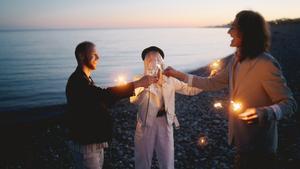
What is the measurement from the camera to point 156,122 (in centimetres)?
805

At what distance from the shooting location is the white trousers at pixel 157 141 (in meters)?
8.06

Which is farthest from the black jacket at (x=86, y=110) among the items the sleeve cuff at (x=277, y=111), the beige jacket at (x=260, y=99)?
the sleeve cuff at (x=277, y=111)

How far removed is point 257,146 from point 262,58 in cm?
136

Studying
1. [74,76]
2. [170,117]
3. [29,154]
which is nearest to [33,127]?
[29,154]

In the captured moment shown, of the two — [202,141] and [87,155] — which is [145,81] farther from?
[202,141]

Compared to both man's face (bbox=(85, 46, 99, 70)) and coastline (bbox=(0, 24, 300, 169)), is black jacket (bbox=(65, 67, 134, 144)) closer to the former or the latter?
man's face (bbox=(85, 46, 99, 70))

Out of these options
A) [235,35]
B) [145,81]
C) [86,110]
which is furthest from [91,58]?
[235,35]

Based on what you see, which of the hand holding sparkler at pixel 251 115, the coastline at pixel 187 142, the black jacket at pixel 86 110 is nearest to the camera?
the hand holding sparkler at pixel 251 115

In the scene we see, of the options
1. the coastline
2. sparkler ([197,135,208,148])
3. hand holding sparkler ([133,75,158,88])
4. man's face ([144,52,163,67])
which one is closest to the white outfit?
man's face ([144,52,163,67])

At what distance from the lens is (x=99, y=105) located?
5.87 meters

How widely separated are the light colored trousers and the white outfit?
7.00 ft

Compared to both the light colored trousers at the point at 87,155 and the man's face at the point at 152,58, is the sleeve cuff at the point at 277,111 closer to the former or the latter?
the light colored trousers at the point at 87,155

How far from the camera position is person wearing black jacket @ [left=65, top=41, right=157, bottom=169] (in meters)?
5.74

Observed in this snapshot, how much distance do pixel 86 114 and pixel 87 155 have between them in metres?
0.78
